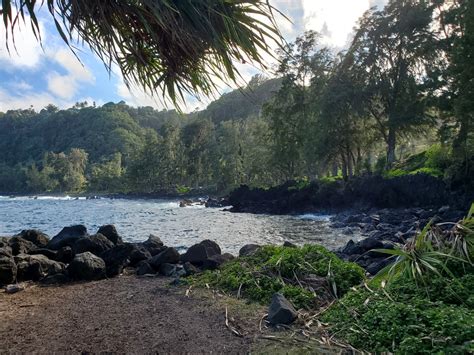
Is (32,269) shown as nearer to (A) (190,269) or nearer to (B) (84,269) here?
(B) (84,269)

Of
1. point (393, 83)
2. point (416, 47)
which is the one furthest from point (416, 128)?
point (416, 47)

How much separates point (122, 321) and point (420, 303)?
370 cm

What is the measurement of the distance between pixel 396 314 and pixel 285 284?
2416 millimetres

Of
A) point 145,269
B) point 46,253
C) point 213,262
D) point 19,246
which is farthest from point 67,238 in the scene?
point 213,262

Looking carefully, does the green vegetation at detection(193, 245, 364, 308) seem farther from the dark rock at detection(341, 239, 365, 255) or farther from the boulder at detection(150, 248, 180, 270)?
the dark rock at detection(341, 239, 365, 255)

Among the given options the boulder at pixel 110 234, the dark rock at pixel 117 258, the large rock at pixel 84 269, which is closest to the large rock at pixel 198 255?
the dark rock at pixel 117 258

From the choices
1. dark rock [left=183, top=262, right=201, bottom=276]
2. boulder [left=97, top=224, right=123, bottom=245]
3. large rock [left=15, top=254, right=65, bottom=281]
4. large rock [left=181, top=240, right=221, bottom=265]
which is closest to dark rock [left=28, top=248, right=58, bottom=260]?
large rock [left=15, top=254, right=65, bottom=281]

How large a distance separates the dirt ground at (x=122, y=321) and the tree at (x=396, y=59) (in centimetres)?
2753

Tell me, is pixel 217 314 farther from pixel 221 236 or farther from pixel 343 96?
pixel 343 96

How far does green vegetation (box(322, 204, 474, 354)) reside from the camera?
133 inches

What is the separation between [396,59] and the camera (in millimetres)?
31578

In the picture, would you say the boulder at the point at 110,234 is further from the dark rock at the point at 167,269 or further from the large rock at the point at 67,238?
the dark rock at the point at 167,269

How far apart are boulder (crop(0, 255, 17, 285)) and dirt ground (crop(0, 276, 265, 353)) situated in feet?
2.18

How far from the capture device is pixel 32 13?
354 centimetres
